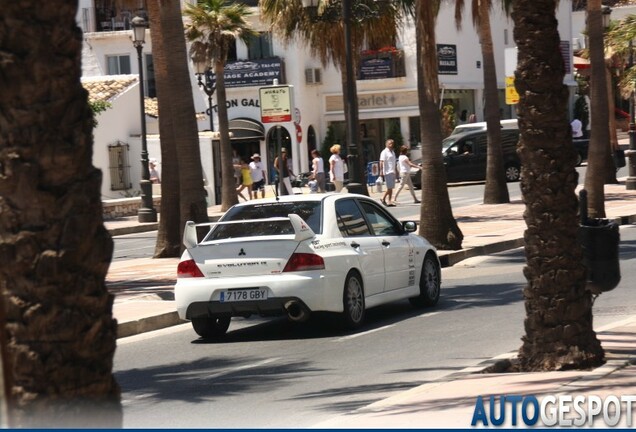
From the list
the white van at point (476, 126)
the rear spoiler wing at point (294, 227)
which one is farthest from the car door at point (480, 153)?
the rear spoiler wing at point (294, 227)

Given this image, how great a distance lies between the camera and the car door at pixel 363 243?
561 inches

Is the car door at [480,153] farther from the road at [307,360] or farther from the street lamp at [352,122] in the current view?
the road at [307,360]

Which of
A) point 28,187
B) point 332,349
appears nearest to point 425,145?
point 332,349

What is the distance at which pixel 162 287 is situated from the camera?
19000mm

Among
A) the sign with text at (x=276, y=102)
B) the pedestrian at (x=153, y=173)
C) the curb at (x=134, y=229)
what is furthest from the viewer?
the pedestrian at (x=153, y=173)

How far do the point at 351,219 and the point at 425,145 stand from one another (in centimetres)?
850

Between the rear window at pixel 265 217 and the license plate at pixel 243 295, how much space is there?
0.70 metres

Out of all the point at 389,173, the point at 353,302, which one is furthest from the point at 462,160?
the point at 353,302

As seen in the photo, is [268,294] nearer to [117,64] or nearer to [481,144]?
[481,144]

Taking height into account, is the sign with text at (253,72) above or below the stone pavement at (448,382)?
above

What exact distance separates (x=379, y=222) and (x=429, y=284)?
46.1 inches

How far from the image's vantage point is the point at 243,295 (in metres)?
13.4

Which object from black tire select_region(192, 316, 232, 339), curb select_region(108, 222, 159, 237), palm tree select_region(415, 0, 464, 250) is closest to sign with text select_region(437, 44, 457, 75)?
curb select_region(108, 222, 159, 237)

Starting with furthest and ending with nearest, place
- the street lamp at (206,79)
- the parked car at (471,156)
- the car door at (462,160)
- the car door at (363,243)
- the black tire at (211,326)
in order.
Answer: the car door at (462,160) < the parked car at (471,156) < the street lamp at (206,79) < the car door at (363,243) < the black tire at (211,326)
